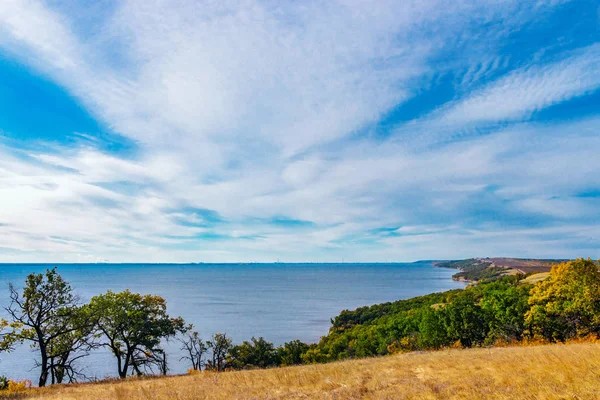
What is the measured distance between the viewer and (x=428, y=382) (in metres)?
13.9

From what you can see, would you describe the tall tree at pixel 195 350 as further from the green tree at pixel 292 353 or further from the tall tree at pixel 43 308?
the tall tree at pixel 43 308

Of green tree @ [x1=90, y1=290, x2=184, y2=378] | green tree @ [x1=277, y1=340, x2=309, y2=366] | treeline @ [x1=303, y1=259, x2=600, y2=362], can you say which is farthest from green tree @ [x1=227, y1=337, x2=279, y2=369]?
green tree @ [x1=90, y1=290, x2=184, y2=378]

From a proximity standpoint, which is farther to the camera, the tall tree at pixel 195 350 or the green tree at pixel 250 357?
the green tree at pixel 250 357

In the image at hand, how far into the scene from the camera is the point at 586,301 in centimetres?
3164

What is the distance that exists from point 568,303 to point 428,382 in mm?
29455

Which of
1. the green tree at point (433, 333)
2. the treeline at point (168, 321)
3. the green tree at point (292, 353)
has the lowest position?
the green tree at point (292, 353)

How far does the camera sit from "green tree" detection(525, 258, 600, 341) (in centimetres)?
3222

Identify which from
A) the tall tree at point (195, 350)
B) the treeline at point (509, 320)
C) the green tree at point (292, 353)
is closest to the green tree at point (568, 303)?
the treeline at point (509, 320)

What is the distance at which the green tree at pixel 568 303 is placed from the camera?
106ft

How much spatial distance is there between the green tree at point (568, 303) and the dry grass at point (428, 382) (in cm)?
2102

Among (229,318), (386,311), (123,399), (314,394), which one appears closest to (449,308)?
(314,394)

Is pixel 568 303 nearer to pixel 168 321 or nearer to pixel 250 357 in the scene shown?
pixel 168 321

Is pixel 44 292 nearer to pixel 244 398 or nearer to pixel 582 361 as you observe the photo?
pixel 244 398

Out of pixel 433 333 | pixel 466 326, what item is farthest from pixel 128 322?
pixel 466 326
